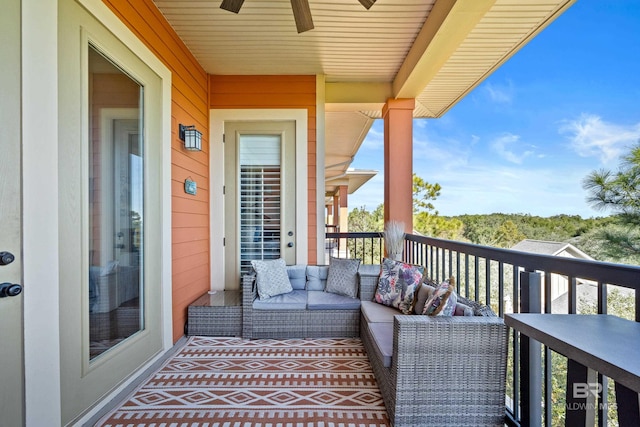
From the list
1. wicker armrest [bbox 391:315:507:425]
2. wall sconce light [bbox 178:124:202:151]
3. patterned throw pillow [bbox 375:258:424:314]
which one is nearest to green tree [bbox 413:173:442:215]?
patterned throw pillow [bbox 375:258:424:314]

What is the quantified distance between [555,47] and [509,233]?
731 cm

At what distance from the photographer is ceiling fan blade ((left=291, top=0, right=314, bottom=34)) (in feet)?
6.74

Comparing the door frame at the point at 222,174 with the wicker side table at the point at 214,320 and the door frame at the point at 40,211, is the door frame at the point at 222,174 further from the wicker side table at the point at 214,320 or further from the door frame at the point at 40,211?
the door frame at the point at 40,211

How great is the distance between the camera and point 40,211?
4.95 ft

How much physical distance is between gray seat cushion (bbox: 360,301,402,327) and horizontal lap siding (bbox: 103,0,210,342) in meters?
1.77

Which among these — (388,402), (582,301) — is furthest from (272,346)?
(582,301)

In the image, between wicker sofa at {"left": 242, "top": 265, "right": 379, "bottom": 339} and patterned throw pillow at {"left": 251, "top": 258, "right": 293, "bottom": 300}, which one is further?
patterned throw pillow at {"left": 251, "top": 258, "right": 293, "bottom": 300}

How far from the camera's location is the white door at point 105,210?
66.4 inches

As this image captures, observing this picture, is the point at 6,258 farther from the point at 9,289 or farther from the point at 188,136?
the point at 188,136

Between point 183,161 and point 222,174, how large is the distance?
799mm

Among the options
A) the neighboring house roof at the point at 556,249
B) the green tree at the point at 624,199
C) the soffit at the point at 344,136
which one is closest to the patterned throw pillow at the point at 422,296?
the neighboring house roof at the point at 556,249

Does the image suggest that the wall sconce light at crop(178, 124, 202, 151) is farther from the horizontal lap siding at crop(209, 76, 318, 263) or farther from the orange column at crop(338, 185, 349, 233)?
the orange column at crop(338, 185, 349, 233)

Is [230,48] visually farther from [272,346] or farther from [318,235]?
[272,346]

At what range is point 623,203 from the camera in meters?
4.38
